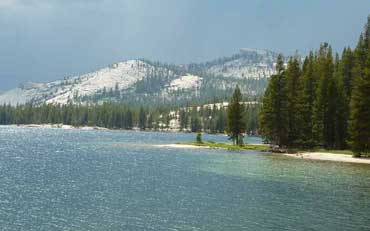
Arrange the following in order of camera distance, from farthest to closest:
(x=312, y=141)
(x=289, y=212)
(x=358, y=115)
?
1. (x=312, y=141)
2. (x=358, y=115)
3. (x=289, y=212)

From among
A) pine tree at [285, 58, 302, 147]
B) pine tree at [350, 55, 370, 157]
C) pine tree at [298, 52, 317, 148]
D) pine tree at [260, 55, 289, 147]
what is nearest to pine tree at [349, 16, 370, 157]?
pine tree at [350, 55, 370, 157]

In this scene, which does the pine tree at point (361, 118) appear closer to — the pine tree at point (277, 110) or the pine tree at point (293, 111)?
the pine tree at point (293, 111)

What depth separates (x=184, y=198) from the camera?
45.7 m

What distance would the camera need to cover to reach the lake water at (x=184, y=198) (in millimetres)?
35000

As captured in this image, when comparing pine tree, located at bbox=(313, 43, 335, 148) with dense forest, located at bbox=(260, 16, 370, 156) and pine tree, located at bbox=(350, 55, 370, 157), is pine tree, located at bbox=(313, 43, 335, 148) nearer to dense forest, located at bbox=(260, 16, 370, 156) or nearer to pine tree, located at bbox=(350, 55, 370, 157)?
dense forest, located at bbox=(260, 16, 370, 156)

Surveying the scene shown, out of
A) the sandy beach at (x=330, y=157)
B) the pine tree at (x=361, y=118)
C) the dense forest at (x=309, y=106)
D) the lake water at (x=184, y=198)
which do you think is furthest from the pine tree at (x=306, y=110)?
the lake water at (x=184, y=198)

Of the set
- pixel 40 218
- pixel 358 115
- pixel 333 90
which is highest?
pixel 333 90

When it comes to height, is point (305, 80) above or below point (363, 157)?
above

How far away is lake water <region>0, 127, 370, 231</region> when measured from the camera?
35000 mm

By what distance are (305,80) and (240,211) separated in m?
86.4

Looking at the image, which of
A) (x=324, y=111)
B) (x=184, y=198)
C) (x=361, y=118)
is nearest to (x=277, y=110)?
(x=324, y=111)

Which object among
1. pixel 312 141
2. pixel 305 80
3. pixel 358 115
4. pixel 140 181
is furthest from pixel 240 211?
pixel 305 80

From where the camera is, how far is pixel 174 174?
214ft

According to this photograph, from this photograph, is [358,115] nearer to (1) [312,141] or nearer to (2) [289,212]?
(1) [312,141]
